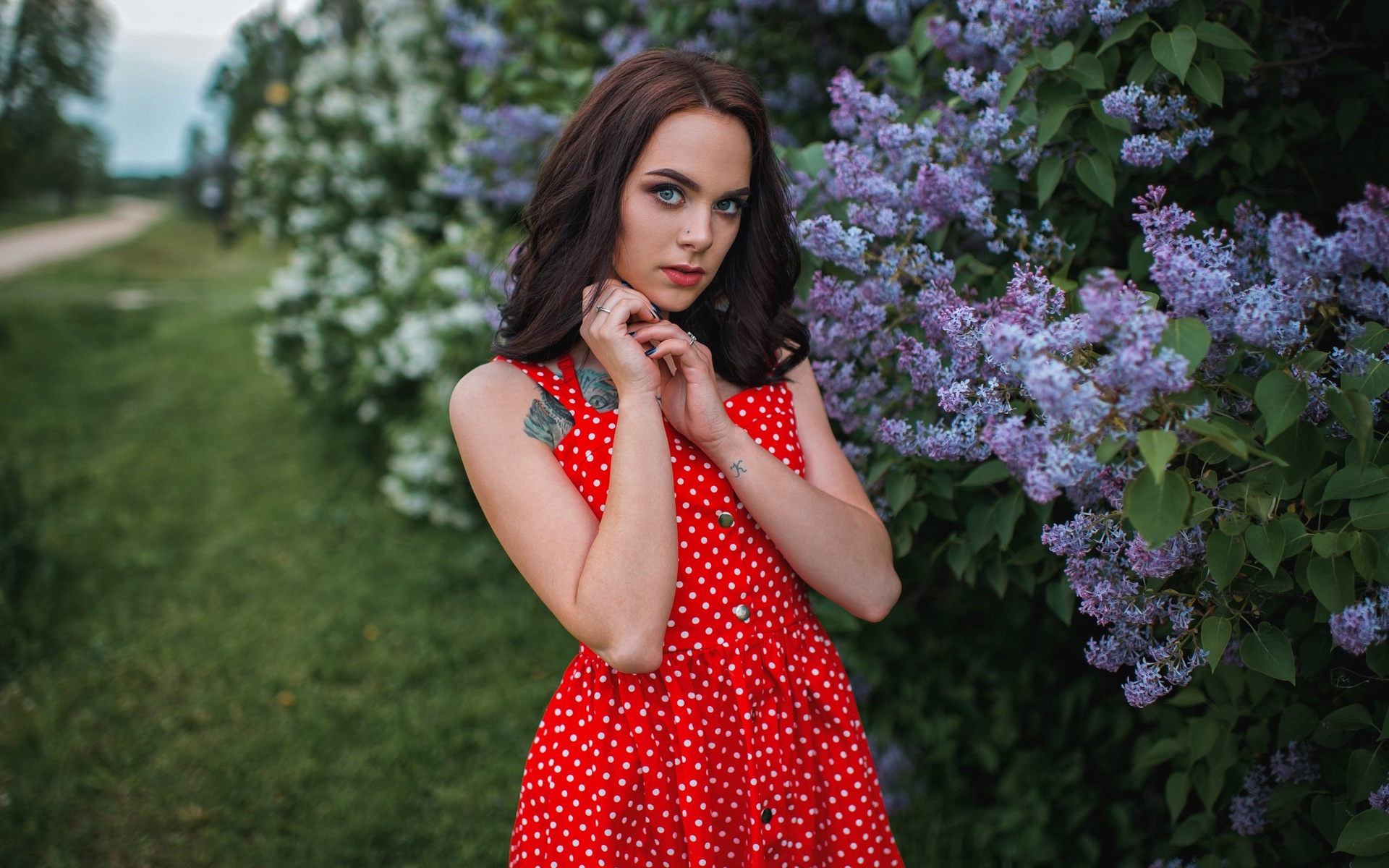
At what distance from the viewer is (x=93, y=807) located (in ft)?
9.43

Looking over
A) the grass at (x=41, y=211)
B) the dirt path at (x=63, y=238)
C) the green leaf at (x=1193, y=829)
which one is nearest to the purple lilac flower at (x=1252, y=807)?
the green leaf at (x=1193, y=829)

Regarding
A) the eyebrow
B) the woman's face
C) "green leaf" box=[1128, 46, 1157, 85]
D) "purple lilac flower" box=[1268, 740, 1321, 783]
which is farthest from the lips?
"purple lilac flower" box=[1268, 740, 1321, 783]

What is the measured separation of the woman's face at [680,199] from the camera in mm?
1407

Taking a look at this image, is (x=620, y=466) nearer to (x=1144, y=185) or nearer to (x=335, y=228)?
(x=1144, y=185)

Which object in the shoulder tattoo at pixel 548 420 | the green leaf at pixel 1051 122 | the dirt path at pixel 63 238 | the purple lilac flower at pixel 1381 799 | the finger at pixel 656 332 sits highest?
the green leaf at pixel 1051 122

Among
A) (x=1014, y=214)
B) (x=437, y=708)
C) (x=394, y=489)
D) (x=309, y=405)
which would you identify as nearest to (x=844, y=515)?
(x=1014, y=214)

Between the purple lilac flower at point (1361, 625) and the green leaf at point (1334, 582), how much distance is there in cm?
1

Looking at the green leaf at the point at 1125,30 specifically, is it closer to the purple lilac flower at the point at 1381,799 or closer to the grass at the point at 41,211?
the purple lilac flower at the point at 1381,799

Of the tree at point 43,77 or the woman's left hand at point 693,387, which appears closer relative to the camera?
the woman's left hand at point 693,387

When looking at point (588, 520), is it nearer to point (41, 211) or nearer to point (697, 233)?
point (697, 233)

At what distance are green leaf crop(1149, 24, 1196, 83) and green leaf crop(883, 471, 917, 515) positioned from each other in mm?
756

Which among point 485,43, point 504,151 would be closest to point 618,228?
point 504,151

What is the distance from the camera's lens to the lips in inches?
56.7

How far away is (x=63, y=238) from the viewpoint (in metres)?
14.6
